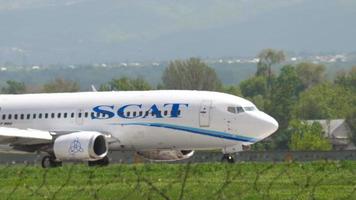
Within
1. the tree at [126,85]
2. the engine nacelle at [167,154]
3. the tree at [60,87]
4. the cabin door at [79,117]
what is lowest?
the tree at [60,87]

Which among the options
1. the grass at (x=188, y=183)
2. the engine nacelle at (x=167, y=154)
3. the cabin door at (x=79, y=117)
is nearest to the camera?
the grass at (x=188, y=183)

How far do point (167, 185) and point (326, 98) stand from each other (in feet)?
355

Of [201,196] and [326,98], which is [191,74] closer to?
[326,98]

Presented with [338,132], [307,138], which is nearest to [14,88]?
[338,132]

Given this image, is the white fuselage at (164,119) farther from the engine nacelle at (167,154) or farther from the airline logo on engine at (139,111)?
the engine nacelle at (167,154)

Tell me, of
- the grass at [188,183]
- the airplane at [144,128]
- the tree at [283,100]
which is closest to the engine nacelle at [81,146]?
the airplane at [144,128]

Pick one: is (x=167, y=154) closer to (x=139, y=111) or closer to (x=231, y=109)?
(x=139, y=111)

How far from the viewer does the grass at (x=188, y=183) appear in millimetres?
31688

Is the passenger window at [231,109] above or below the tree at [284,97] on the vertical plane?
above

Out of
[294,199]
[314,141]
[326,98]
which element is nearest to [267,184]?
[294,199]

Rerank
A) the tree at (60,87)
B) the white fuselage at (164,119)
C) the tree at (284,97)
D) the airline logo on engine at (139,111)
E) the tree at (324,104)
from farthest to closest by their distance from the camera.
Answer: the tree at (60,87)
the tree at (324,104)
the tree at (284,97)
the airline logo on engine at (139,111)
the white fuselage at (164,119)

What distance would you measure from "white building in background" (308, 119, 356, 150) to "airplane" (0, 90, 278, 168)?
58.9m

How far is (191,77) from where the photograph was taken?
163500 mm

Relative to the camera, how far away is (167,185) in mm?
34281
